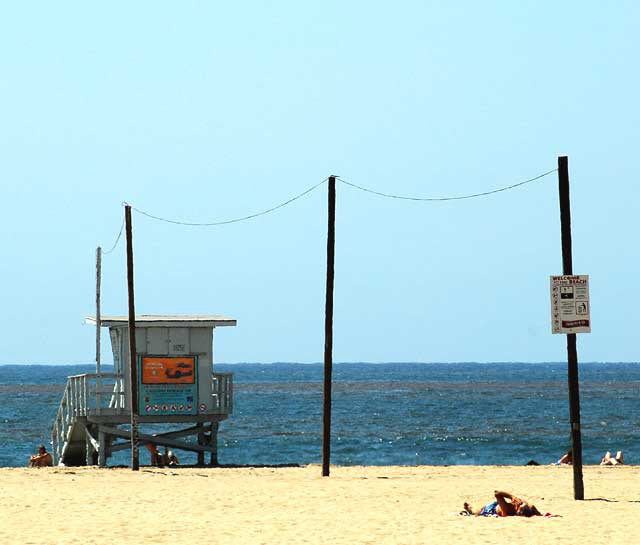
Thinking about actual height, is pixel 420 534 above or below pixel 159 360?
below

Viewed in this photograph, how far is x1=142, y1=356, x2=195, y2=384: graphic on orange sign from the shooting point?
36.0 m

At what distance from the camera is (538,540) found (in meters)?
17.5

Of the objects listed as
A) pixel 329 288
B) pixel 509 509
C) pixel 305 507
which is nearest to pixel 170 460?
pixel 329 288

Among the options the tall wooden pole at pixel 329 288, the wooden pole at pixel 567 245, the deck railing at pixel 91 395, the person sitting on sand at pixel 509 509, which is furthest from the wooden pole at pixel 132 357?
the person sitting on sand at pixel 509 509

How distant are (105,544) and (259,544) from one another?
1862 millimetres

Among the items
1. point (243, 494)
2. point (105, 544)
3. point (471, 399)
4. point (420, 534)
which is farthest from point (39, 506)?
point (471, 399)

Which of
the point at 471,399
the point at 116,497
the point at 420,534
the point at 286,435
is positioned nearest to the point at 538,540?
the point at 420,534

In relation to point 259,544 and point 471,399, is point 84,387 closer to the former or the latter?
point 259,544

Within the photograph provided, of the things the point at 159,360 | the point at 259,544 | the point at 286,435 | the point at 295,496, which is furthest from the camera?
the point at 286,435

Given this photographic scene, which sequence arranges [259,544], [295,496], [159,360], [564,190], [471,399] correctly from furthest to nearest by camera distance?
[471,399] < [159,360] < [295,496] < [564,190] < [259,544]

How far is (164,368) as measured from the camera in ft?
118

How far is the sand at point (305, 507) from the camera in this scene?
1800 centimetres

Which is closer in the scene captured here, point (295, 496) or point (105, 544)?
point (105, 544)

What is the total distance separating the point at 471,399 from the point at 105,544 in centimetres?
10866
